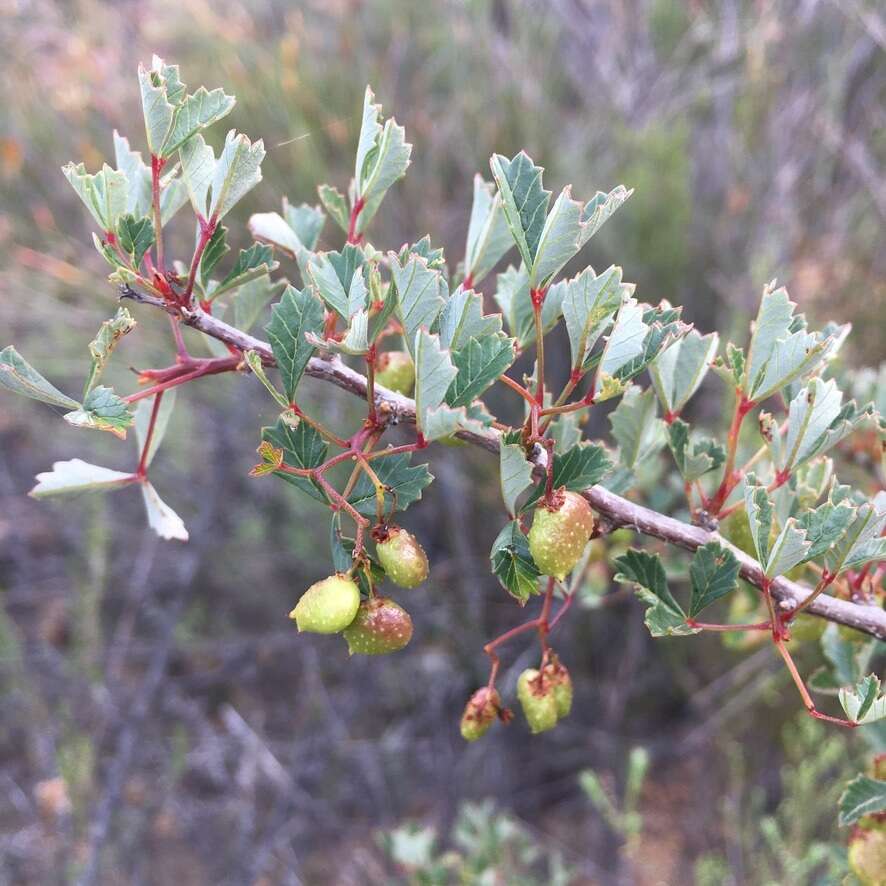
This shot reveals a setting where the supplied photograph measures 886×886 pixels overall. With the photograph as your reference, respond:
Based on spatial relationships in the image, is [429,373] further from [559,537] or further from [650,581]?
[650,581]

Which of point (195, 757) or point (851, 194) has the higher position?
point (851, 194)

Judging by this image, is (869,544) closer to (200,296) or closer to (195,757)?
(200,296)

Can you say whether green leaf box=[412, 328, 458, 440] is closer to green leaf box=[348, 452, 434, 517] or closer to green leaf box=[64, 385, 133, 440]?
green leaf box=[348, 452, 434, 517]

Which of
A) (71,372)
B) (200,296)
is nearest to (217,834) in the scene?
(71,372)

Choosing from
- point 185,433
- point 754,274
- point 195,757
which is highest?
point 754,274

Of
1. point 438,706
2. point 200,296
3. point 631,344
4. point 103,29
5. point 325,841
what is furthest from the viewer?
point 103,29

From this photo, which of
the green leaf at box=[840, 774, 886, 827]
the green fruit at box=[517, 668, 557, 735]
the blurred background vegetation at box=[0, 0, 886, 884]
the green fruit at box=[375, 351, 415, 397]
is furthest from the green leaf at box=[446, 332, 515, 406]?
the blurred background vegetation at box=[0, 0, 886, 884]
